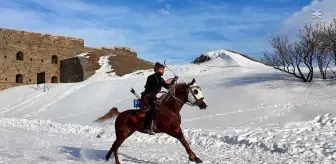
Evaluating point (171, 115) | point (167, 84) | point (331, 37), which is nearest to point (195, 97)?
point (171, 115)

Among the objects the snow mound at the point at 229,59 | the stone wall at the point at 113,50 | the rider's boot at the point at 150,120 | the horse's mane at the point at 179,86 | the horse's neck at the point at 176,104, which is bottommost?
the rider's boot at the point at 150,120

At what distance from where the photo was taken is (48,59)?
4497cm

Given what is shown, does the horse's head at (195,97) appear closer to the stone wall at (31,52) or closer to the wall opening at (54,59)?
the stone wall at (31,52)

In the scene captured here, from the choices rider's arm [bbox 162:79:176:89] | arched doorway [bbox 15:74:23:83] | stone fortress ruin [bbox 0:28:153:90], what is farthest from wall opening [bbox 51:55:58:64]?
rider's arm [bbox 162:79:176:89]

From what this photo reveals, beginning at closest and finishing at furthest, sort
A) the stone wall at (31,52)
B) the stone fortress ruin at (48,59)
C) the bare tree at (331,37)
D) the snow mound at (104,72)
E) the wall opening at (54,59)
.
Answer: the bare tree at (331,37) → the snow mound at (104,72) → the stone fortress ruin at (48,59) → the stone wall at (31,52) → the wall opening at (54,59)

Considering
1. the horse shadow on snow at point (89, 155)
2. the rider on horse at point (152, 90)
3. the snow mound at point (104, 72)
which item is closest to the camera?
the rider on horse at point (152, 90)

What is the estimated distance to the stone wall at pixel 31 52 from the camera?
41.9 meters

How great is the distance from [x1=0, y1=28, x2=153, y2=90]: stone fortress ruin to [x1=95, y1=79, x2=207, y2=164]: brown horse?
28999 millimetres

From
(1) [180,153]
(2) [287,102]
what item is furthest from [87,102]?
(1) [180,153]

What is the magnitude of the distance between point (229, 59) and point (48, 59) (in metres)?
23.5

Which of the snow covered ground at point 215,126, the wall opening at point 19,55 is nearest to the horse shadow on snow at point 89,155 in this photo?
the snow covered ground at point 215,126

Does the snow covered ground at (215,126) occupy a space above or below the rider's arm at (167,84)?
below

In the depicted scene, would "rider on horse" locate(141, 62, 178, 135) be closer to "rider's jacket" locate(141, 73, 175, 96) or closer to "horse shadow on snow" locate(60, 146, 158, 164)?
"rider's jacket" locate(141, 73, 175, 96)

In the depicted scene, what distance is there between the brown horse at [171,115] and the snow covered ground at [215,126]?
741 millimetres
